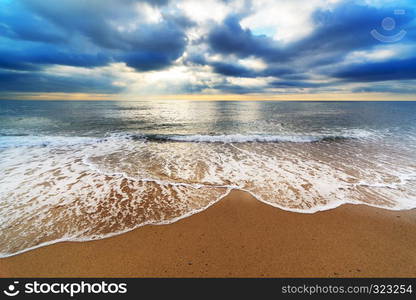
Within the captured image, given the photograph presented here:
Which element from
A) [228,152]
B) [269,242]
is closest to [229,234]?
[269,242]

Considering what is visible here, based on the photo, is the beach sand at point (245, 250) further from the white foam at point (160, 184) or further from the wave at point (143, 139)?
the wave at point (143, 139)

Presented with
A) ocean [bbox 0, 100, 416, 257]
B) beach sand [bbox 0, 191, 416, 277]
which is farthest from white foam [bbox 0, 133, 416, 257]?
beach sand [bbox 0, 191, 416, 277]

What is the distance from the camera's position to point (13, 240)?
358 cm

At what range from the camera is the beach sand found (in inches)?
115

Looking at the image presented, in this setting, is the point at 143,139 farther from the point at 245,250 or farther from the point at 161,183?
the point at 245,250

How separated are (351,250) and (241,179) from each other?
377 cm

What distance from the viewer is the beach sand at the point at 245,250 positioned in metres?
2.92

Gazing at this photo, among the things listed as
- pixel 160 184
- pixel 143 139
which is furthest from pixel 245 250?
pixel 143 139

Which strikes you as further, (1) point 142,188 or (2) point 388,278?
(1) point 142,188

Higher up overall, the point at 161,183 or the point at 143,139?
the point at 143,139

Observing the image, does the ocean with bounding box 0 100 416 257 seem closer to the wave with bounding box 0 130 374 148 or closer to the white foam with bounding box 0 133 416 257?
the white foam with bounding box 0 133 416 257

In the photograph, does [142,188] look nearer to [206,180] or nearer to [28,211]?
[206,180]

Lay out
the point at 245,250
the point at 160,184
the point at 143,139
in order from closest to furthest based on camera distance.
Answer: the point at 245,250 → the point at 160,184 → the point at 143,139

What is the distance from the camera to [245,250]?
329 centimetres
